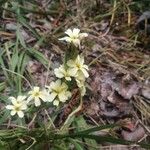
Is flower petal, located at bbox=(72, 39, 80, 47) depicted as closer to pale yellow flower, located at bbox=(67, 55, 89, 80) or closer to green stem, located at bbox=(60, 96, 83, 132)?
pale yellow flower, located at bbox=(67, 55, 89, 80)

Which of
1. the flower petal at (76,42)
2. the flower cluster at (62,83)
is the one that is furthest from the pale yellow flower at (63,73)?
the flower petal at (76,42)

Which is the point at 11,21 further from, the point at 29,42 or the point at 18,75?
the point at 18,75

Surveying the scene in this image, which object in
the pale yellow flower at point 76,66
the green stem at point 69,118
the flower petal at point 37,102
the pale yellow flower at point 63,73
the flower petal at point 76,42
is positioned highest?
the flower petal at point 76,42

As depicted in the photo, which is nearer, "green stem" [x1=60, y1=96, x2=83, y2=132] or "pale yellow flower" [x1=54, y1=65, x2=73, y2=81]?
"pale yellow flower" [x1=54, y1=65, x2=73, y2=81]

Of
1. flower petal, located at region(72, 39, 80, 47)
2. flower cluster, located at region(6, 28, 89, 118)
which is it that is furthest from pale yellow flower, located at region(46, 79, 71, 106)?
flower petal, located at region(72, 39, 80, 47)

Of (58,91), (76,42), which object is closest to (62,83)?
(58,91)

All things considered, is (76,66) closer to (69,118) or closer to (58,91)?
(58,91)

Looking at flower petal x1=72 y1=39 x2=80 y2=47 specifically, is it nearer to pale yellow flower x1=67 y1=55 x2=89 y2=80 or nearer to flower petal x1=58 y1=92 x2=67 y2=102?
pale yellow flower x1=67 y1=55 x2=89 y2=80

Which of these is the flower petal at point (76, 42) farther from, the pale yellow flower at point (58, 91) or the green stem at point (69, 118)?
the green stem at point (69, 118)

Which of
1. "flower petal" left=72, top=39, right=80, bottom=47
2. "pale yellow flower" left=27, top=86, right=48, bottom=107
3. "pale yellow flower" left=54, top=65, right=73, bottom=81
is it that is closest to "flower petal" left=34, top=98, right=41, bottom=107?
"pale yellow flower" left=27, top=86, right=48, bottom=107

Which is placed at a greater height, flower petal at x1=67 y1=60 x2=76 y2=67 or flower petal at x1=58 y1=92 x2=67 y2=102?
flower petal at x1=67 y1=60 x2=76 y2=67

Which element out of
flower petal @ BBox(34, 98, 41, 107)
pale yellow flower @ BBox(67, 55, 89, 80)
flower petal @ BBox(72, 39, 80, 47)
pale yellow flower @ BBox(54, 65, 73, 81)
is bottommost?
flower petal @ BBox(34, 98, 41, 107)
